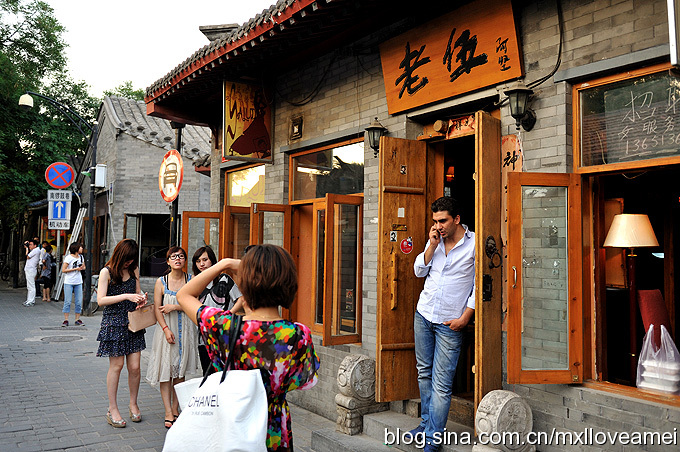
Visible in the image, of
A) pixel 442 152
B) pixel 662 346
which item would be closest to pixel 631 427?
pixel 662 346

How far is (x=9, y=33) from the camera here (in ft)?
71.7

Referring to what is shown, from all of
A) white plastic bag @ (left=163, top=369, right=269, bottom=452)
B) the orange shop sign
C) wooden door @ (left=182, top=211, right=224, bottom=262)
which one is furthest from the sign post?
white plastic bag @ (left=163, top=369, right=269, bottom=452)

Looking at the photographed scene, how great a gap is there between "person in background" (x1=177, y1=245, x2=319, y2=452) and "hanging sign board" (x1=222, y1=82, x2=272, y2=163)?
5.41m

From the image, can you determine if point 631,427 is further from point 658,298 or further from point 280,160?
point 280,160

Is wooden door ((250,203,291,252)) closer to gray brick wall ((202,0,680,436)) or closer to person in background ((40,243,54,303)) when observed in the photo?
gray brick wall ((202,0,680,436))

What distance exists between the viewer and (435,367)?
4707 mm

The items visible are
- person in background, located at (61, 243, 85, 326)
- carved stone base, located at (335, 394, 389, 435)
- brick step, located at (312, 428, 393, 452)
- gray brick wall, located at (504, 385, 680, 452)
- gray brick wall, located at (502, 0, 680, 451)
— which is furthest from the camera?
person in background, located at (61, 243, 85, 326)

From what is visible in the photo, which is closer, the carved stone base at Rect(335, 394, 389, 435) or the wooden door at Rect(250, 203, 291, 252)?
A: the carved stone base at Rect(335, 394, 389, 435)

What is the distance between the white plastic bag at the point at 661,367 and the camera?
403 cm

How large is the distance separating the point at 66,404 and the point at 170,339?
7.10 ft

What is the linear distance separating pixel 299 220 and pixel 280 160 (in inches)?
37.1

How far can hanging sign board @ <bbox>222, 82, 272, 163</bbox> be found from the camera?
787 centimetres

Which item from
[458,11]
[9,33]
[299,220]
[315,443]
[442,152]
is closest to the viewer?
[458,11]

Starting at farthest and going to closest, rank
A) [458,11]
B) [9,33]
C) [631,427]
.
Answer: [9,33] → [458,11] → [631,427]
